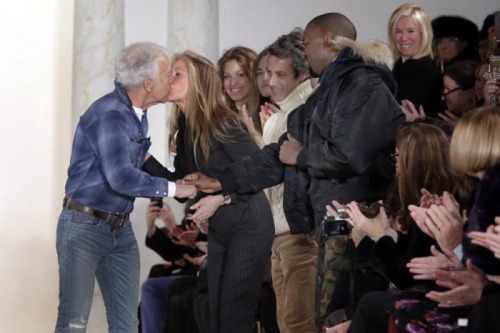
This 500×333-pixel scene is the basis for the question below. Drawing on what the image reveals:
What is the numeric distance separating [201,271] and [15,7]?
8.78 ft

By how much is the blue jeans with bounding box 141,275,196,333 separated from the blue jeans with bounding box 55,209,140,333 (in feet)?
5.19

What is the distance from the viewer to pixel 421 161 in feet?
14.8

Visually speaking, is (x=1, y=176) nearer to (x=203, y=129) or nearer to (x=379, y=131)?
(x=203, y=129)

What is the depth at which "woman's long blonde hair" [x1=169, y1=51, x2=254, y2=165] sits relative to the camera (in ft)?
17.1

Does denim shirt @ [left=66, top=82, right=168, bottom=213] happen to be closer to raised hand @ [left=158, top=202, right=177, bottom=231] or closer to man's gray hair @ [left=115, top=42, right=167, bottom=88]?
man's gray hair @ [left=115, top=42, right=167, bottom=88]

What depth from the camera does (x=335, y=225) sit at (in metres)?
4.71

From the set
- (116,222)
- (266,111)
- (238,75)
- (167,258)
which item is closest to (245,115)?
(266,111)

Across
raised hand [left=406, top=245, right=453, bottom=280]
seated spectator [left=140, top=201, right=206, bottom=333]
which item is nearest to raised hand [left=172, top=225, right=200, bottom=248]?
seated spectator [left=140, top=201, right=206, bottom=333]

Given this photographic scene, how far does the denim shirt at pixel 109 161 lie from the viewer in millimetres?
4859

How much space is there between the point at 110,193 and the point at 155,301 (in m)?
1.98

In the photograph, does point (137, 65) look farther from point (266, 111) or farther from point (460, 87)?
point (460, 87)

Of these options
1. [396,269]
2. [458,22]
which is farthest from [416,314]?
[458,22]

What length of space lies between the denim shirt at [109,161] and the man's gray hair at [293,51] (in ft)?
3.29

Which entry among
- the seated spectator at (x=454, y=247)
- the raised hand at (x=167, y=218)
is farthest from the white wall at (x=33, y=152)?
the seated spectator at (x=454, y=247)
